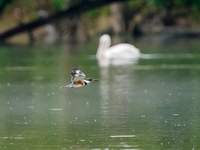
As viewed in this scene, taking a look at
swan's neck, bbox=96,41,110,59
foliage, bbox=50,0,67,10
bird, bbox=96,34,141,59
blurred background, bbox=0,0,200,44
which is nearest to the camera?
swan's neck, bbox=96,41,110,59

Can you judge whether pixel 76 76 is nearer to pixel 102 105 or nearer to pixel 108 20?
pixel 102 105

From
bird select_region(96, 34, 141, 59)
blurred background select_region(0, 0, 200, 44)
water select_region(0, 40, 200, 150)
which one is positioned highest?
blurred background select_region(0, 0, 200, 44)

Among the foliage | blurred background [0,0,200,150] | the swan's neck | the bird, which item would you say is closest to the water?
blurred background [0,0,200,150]

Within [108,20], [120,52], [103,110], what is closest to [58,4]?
[108,20]

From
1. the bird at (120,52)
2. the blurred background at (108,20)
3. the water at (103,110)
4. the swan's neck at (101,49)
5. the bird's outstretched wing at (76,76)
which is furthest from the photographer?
the blurred background at (108,20)

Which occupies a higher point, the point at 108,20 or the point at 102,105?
the point at 108,20

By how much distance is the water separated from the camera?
8633 millimetres

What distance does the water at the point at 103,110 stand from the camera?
8.63 meters

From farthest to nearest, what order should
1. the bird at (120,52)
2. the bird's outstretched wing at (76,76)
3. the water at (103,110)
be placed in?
the bird at (120,52), the bird's outstretched wing at (76,76), the water at (103,110)

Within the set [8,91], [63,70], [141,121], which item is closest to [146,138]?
[141,121]

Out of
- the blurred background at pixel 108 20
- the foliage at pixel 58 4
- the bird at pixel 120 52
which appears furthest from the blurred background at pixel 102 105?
the blurred background at pixel 108 20

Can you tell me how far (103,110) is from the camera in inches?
456

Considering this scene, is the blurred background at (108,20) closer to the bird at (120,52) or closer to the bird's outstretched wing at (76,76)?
the bird at (120,52)

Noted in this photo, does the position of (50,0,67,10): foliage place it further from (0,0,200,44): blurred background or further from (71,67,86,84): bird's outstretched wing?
(71,67,86,84): bird's outstretched wing
